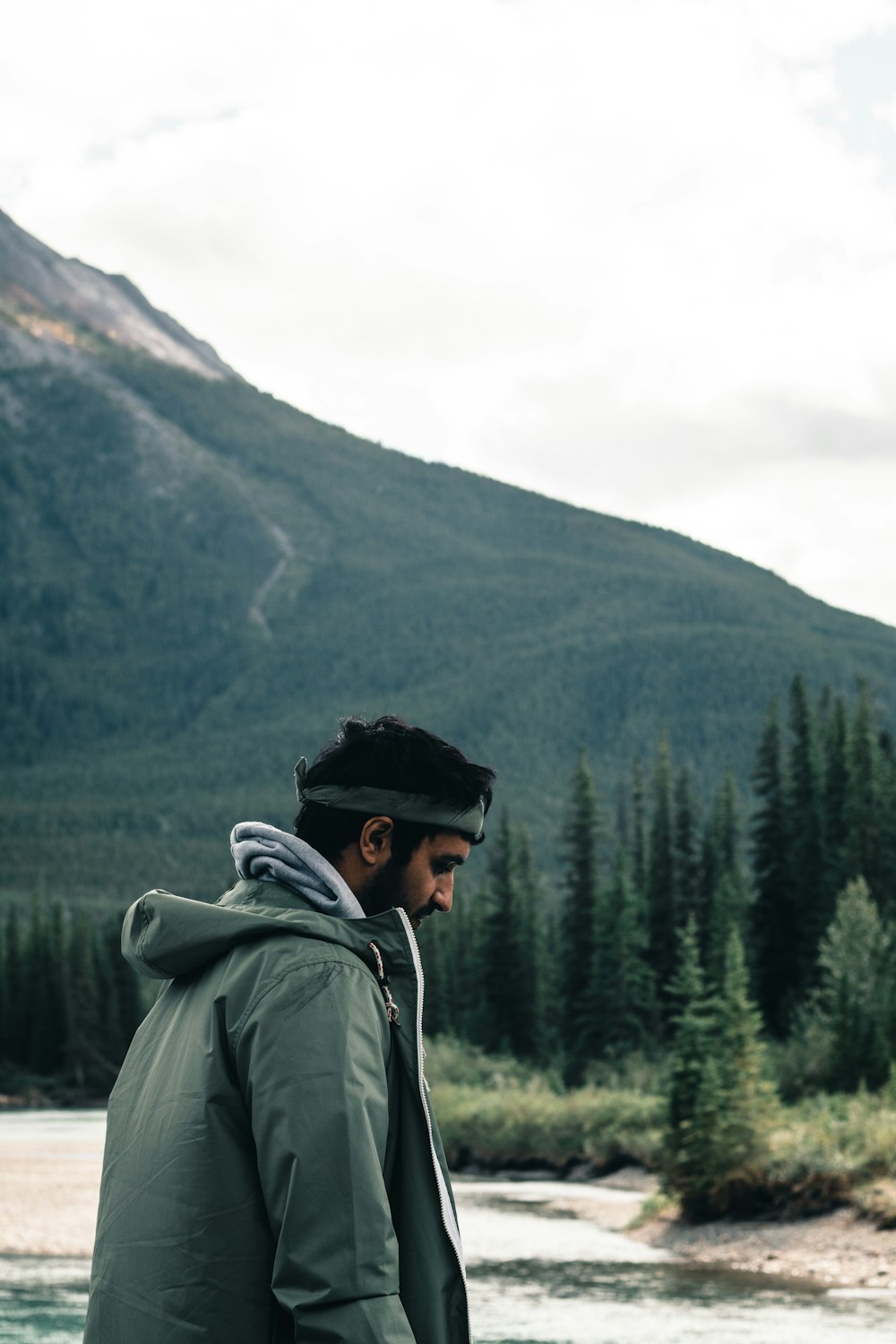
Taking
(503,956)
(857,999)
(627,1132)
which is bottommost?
(627,1132)

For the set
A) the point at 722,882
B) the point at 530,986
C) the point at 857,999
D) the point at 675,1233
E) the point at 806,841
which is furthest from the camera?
the point at 530,986

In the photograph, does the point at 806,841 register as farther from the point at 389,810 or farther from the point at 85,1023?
the point at 389,810

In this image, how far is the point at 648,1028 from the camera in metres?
82.8

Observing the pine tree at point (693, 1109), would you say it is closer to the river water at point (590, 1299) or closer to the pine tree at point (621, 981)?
the river water at point (590, 1299)

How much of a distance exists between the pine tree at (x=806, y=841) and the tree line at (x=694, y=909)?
0.08 metres

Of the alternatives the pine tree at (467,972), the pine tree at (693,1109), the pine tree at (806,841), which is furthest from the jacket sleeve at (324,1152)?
the pine tree at (467,972)

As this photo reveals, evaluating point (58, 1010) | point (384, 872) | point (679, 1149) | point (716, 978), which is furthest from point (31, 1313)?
point (58, 1010)

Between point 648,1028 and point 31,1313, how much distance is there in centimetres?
5679

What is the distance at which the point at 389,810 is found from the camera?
12.0 ft

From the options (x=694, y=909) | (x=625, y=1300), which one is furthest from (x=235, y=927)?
(x=694, y=909)

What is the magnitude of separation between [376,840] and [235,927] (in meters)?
0.43

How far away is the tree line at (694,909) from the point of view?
2970 inches

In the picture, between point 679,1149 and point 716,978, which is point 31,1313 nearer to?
point 679,1149

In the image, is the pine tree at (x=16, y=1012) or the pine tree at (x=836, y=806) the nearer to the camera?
the pine tree at (x=836, y=806)
